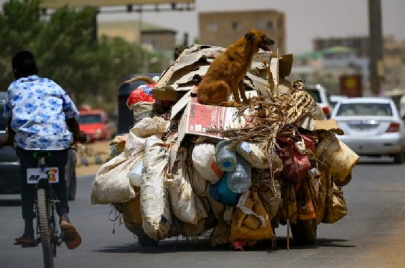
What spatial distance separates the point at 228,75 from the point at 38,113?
278cm

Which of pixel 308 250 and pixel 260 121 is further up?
pixel 260 121

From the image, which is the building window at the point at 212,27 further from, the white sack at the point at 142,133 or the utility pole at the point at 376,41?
the white sack at the point at 142,133

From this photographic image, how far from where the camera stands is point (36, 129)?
10.1 meters

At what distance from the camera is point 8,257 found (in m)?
11.6

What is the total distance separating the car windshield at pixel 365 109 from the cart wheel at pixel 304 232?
18117 millimetres

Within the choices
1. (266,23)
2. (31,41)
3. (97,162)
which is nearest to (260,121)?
(97,162)

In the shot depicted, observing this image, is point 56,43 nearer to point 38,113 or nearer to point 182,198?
point 182,198

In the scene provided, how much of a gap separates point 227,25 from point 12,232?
154 meters

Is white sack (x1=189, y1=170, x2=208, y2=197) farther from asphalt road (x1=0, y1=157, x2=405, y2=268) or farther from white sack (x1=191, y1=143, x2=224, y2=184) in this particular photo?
asphalt road (x1=0, y1=157, x2=405, y2=268)

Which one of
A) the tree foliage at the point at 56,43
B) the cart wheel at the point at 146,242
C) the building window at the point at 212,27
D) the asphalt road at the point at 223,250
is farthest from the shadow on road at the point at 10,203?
the building window at the point at 212,27

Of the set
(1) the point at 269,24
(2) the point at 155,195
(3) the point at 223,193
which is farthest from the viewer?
(1) the point at 269,24

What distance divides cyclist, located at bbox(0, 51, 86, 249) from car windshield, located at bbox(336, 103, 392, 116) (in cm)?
2042

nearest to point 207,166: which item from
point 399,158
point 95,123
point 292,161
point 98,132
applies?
point 292,161

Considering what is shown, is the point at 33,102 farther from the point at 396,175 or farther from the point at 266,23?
the point at 266,23
